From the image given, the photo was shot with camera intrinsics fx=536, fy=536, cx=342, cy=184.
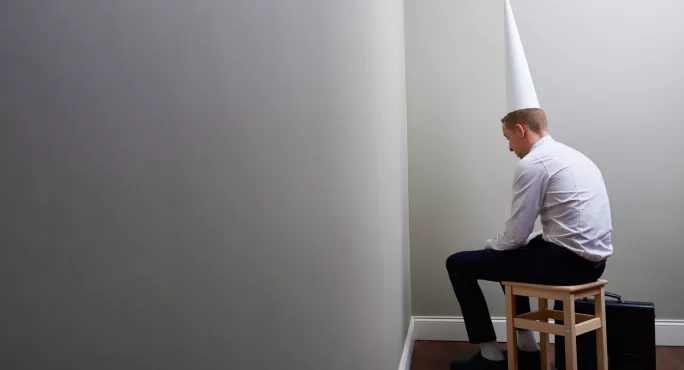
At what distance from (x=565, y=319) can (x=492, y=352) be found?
492 mm

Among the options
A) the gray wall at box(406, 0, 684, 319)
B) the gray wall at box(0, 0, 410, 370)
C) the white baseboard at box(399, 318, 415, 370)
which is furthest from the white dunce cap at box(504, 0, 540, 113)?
the gray wall at box(0, 0, 410, 370)

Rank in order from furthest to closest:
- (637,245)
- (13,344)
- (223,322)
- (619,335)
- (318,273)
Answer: (637,245) < (619,335) < (318,273) < (223,322) < (13,344)

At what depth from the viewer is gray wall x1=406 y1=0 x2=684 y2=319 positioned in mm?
2879

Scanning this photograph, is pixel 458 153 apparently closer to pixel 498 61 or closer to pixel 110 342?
pixel 498 61

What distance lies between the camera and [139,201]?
397mm

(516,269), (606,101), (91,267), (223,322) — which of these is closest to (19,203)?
(91,267)

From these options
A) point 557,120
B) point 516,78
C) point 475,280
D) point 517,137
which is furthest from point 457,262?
point 557,120

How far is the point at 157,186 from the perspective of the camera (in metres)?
0.41

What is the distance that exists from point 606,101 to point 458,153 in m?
0.84

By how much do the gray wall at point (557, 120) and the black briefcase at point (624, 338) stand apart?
71cm

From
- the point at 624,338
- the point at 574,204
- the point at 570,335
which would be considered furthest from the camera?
the point at 624,338

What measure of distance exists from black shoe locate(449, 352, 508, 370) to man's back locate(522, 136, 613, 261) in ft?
2.05

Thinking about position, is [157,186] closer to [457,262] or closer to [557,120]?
[457,262]

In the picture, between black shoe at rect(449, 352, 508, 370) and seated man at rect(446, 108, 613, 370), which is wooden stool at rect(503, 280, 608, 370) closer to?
seated man at rect(446, 108, 613, 370)
